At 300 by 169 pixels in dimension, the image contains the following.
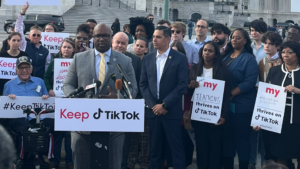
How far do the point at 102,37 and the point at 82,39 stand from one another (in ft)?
10.4

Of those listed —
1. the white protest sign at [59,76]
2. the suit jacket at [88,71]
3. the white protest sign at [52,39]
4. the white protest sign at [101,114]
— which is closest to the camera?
the white protest sign at [101,114]

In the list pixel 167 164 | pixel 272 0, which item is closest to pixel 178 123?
pixel 167 164

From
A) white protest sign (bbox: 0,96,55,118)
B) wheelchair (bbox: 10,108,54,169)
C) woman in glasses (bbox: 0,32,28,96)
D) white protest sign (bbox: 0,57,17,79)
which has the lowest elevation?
wheelchair (bbox: 10,108,54,169)

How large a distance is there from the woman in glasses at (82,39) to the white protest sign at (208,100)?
6.92 feet

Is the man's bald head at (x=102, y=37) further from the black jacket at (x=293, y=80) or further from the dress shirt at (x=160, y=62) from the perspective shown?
the black jacket at (x=293, y=80)

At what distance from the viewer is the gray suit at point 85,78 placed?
17.2ft

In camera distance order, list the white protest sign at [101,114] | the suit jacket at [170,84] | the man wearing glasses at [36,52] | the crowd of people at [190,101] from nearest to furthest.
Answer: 1. the white protest sign at [101,114]
2. the crowd of people at [190,101]
3. the suit jacket at [170,84]
4. the man wearing glasses at [36,52]

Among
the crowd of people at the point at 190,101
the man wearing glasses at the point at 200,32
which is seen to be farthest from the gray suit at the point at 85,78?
the man wearing glasses at the point at 200,32

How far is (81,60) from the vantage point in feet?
18.0

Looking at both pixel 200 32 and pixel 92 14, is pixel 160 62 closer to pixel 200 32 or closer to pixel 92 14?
pixel 200 32

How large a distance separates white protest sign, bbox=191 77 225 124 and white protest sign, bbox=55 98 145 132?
2381 millimetres

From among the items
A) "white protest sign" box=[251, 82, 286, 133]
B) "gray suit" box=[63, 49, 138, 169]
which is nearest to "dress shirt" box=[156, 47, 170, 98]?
"gray suit" box=[63, 49, 138, 169]

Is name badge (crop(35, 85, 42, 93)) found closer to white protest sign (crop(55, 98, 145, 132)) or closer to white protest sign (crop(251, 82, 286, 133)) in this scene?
white protest sign (crop(55, 98, 145, 132))

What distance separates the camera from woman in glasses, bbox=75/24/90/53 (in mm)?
8362
